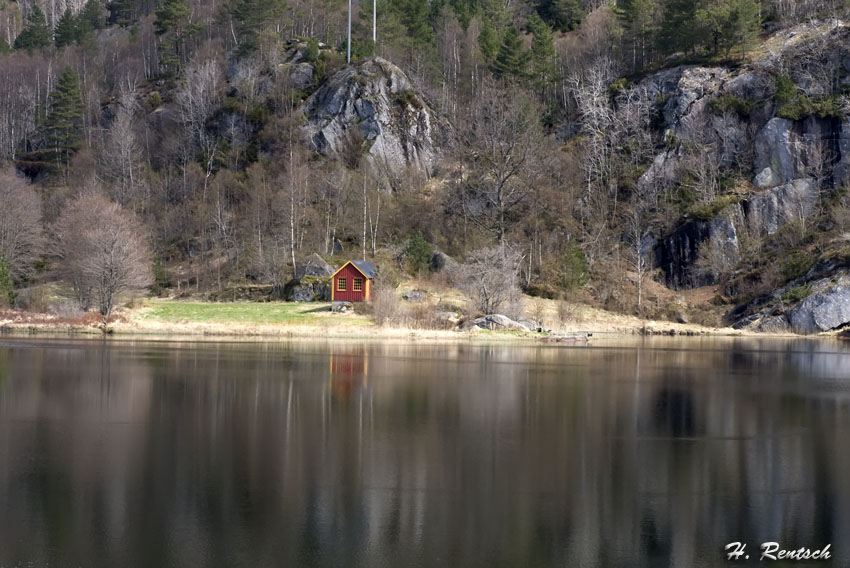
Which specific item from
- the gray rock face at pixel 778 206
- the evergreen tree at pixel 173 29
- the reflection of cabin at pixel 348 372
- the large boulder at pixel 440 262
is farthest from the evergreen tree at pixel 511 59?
the reflection of cabin at pixel 348 372

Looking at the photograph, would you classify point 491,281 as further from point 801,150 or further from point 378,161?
point 801,150

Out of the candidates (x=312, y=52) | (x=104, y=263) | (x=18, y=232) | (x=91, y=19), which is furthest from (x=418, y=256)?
(x=91, y=19)

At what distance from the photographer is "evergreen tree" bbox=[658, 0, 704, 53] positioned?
100m

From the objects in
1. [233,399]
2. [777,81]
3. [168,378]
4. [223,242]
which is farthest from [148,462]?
[777,81]

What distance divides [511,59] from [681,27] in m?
20.8

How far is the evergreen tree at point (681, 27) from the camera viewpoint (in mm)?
100312

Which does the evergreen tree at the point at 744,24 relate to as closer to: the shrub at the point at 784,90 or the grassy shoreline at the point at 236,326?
the shrub at the point at 784,90

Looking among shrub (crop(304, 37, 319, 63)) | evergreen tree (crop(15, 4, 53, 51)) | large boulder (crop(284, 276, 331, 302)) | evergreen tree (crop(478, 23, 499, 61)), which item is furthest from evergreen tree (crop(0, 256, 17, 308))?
evergreen tree (crop(15, 4, 53, 51))

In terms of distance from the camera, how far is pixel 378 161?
98000mm

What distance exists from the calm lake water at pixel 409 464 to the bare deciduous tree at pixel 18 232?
38004mm

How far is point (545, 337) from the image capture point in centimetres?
6206

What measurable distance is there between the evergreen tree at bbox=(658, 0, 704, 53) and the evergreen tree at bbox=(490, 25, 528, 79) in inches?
671

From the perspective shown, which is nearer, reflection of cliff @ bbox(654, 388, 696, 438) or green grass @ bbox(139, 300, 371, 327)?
reflection of cliff @ bbox(654, 388, 696, 438)

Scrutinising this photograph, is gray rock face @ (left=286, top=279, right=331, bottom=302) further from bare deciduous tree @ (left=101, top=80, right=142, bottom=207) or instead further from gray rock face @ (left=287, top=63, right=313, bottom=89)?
gray rock face @ (left=287, top=63, right=313, bottom=89)
